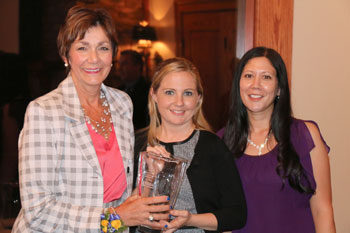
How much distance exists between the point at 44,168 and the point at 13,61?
1233 millimetres

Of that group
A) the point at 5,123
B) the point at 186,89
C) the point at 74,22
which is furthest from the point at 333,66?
the point at 5,123

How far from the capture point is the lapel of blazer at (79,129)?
148cm

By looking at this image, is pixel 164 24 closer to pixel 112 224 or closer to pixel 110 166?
pixel 110 166

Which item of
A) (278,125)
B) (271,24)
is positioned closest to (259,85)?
(278,125)

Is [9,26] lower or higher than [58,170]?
higher

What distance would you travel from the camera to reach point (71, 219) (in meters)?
1.39

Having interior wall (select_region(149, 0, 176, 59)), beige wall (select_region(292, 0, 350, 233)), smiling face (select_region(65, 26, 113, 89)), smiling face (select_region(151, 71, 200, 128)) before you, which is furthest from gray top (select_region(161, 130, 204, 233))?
beige wall (select_region(292, 0, 350, 233))

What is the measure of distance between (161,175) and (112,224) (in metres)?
0.26

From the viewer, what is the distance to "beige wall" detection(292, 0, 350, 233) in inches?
97.8

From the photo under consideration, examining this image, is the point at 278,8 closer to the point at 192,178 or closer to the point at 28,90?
the point at 192,178

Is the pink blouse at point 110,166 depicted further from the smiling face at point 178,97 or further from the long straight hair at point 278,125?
the long straight hair at point 278,125

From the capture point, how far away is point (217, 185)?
61.7 inches

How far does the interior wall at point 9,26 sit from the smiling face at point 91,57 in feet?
3.11

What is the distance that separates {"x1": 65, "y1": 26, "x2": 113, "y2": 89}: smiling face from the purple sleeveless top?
2.73 ft
